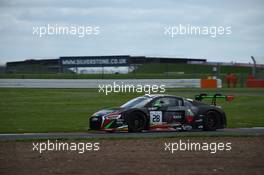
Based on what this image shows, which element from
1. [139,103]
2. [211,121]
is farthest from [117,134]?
[211,121]

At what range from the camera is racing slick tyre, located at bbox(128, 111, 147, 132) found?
17.3 m

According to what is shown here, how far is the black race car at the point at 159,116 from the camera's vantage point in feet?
56.3

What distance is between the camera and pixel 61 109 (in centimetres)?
2538

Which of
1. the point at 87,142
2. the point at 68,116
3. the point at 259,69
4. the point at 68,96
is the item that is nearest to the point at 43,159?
the point at 87,142

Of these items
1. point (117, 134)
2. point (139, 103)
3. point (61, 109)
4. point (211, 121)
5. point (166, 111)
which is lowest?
point (117, 134)

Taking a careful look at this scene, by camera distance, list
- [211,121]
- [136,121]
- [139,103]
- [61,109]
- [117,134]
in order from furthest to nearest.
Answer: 1. [61,109]
2. [211,121]
3. [139,103]
4. [136,121]
5. [117,134]

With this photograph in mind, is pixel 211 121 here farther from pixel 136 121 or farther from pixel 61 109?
pixel 61 109

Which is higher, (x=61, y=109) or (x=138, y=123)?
(x=61, y=109)

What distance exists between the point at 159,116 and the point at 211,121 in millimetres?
1631

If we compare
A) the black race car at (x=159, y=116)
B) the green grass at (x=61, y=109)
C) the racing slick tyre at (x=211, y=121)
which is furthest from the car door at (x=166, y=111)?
the green grass at (x=61, y=109)

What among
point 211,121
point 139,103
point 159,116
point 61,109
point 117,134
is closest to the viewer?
point 117,134

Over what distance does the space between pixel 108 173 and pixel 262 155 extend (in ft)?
12.4

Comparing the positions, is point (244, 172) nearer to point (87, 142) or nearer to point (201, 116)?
point (87, 142)

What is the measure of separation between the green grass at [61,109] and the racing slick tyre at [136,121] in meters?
1.83
